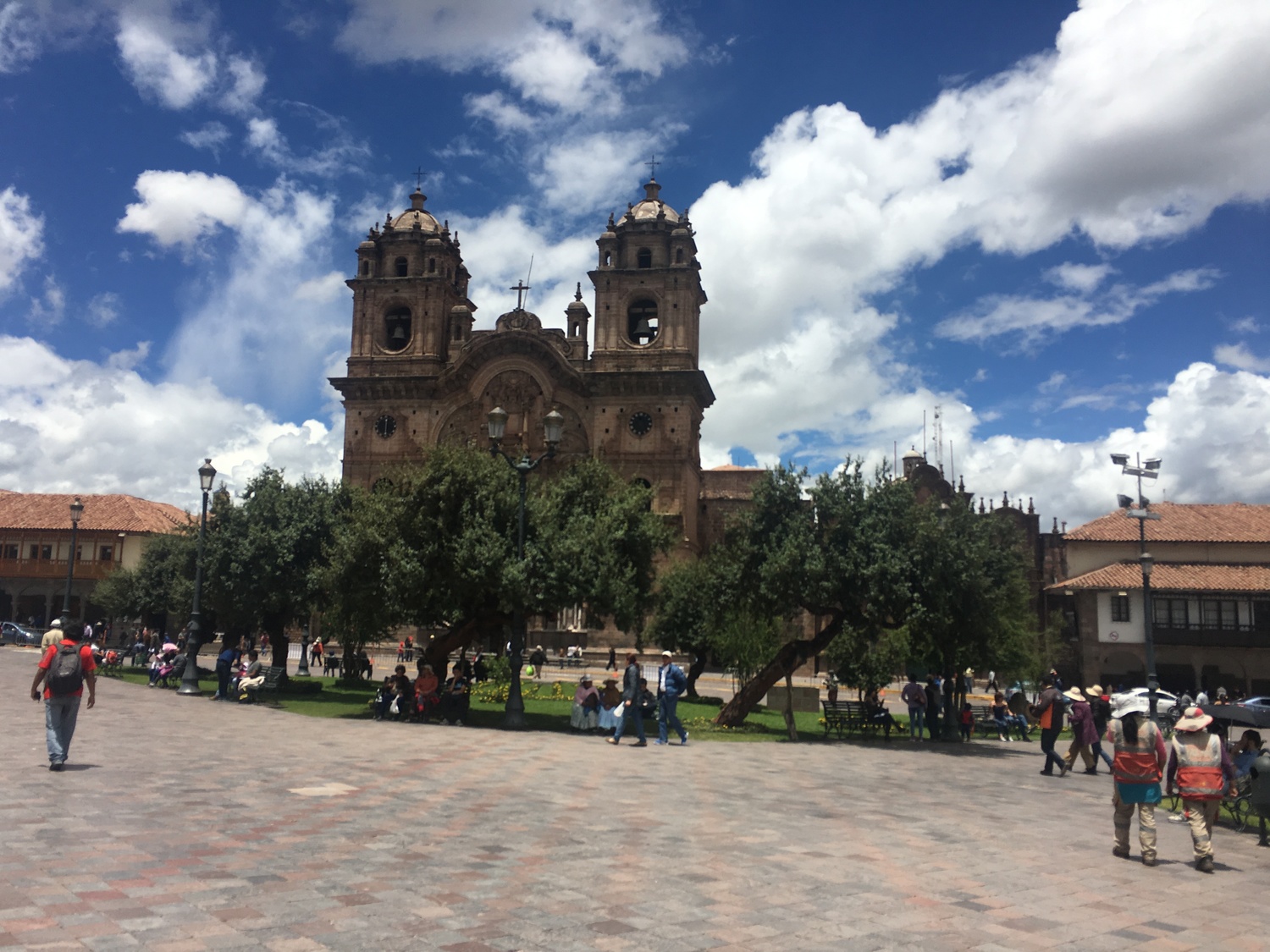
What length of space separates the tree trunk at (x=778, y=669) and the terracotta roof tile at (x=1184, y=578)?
2743 centimetres

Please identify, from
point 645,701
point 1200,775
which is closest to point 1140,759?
point 1200,775

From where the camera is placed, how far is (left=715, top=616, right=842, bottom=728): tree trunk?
20.7 metres

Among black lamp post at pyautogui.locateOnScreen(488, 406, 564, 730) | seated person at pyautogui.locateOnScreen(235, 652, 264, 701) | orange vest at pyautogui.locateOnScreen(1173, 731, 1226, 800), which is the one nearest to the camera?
orange vest at pyautogui.locateOnScreen(1173, 731, 1226, 800)

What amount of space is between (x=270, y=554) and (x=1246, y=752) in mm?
22968

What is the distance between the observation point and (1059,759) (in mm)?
15797

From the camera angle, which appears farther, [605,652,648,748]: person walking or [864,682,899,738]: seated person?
[864,682,899,738]: seated person

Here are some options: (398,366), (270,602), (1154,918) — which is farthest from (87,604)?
(1154,918)

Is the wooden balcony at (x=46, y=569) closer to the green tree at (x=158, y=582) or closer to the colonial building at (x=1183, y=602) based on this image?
the green tree at (x=158, y=582)

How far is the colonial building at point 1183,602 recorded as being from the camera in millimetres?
41000

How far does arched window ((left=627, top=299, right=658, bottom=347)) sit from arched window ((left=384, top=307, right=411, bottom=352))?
1351 centimetres

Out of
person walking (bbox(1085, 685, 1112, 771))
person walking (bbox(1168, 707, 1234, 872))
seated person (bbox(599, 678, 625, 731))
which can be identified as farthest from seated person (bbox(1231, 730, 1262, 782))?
seated person (bbox(599, 678, 625, 731))

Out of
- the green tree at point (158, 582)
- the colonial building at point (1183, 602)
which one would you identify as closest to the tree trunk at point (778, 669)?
the green tree at point (158, 582)

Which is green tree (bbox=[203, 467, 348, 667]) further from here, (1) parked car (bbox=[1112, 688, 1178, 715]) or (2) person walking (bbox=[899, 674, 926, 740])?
(1) parked car (bbox=[1112, 688, 1178, 715])

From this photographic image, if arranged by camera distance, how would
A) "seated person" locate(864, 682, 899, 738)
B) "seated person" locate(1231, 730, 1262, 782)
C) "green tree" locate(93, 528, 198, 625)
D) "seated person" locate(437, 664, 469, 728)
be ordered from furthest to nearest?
1. "green tree" locate(93, 528, 198, 625)
2. "seated person" locate(864, 682, 899, 738)
3. "seated person" locate(437, 664, 469, 728)
4. "seated person" locate(1231, 730, 1262, 782)
